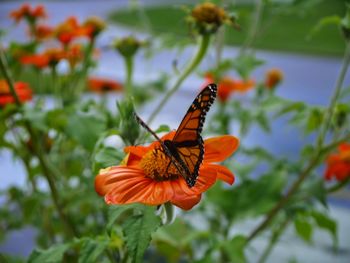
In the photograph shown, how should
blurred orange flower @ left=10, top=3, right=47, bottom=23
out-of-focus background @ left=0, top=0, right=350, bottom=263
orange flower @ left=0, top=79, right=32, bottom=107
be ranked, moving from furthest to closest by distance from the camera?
out-of-focus background @ left=0, top=0, right=350, bottom=263, blurred orange flower @ left=10, top=3, right=47, bottom=23, orange flower @ left=0, top=79, right=32, bottom=107

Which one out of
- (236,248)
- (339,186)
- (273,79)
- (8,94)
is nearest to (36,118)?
(8,94)

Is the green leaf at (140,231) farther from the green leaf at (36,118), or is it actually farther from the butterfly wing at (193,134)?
the green leaf at (36,118)

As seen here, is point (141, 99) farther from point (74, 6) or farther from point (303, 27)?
point (74, 6)

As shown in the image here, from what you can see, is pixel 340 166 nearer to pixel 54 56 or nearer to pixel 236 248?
pixel 236 248

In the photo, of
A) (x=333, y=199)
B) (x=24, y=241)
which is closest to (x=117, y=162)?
(x=24, y=241)

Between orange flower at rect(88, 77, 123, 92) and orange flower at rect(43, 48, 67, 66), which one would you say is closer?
orange flower at rect(43, 48, 67, 66)

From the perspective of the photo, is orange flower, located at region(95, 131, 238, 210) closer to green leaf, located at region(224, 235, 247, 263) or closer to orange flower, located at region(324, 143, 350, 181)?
green leaf, located at region(224, 235, 247, 263)

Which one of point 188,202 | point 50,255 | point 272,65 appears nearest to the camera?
point 188,202

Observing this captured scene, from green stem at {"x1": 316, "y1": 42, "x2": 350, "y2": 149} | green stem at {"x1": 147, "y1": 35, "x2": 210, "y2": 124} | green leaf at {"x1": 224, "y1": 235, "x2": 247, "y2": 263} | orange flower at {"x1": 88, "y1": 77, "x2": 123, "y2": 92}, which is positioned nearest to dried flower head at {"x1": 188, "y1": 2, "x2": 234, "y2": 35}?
green stem at {"x1": 147, "y1": 35, "x2": 210, "y2": 124}
